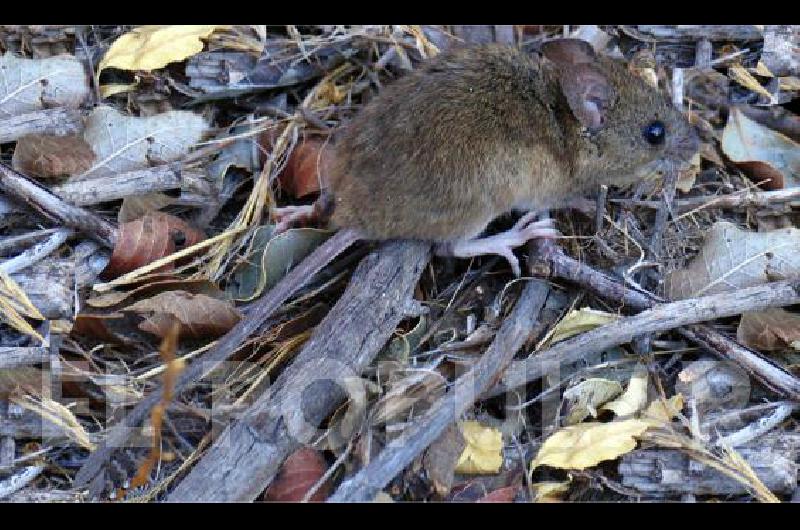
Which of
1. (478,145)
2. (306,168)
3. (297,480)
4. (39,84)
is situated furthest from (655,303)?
(39,84)

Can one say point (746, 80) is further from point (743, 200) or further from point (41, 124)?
point (41, 124)

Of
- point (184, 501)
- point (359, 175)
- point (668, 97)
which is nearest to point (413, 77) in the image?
point (359, 175)

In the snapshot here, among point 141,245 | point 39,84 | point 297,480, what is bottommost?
point 297,480

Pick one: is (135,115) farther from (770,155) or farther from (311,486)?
(770,155)

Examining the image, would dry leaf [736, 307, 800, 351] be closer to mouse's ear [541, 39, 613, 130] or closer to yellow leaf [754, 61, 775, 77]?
mouse's ear [541, 39, 613, 130]

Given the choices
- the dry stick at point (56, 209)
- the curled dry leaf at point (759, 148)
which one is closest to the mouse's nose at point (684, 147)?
the curled dry leaf at point (759, 148)
